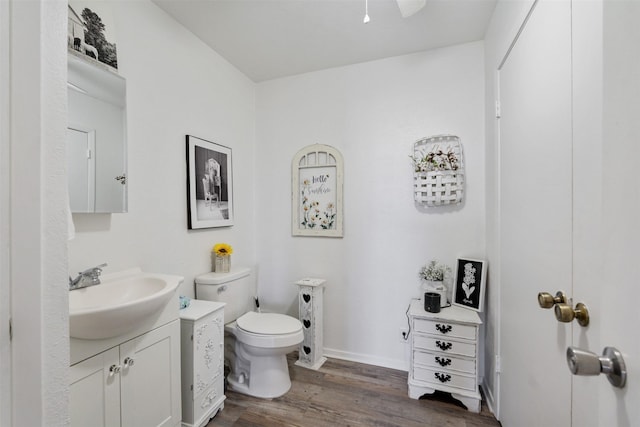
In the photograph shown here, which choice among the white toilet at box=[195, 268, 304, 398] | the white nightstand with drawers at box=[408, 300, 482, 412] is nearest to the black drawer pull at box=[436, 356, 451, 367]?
the white nightstand with drawers at box=[408, 300, 482, 412]

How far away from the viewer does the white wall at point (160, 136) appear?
1.52m

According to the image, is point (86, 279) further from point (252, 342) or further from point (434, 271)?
point (434, 271)

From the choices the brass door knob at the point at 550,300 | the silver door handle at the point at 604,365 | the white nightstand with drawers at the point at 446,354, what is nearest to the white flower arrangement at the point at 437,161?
the white nightstand with drawers at the point at 446,354

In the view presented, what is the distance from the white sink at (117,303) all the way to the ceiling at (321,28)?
5.36ft

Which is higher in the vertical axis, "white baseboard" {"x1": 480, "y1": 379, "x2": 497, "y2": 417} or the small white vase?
the small white vase

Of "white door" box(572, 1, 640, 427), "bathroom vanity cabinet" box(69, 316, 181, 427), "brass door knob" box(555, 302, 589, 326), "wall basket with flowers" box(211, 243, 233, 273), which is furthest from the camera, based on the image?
"wall basket with flowers" box(211, 243, 233, 273)

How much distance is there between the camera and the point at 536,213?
114 cm

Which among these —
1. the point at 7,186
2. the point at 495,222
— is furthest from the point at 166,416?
the point at 495,222

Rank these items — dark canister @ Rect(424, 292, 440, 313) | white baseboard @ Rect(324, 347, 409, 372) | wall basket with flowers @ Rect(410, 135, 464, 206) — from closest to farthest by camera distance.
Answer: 1. dark canister @ Rect(424, 292, 440, 313)
2. wall basket with flowers @ Rect(410, 135, 464, 206)
3. white baseboard @ Rect(324, 347, 409, 372)

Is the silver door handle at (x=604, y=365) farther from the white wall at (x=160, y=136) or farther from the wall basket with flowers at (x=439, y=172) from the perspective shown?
the white wall at (x=160, y=136)

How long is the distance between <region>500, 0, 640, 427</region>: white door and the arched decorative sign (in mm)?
1225

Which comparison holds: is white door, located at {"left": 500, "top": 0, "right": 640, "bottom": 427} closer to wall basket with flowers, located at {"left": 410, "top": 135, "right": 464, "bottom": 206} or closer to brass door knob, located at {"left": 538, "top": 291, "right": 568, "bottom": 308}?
brass door knob, located at {"left": 538, "top": 291, "right": 568, "bottom": 308}

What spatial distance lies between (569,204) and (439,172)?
121 centimetres

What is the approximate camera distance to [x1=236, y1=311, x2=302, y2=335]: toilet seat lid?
1894 mm
